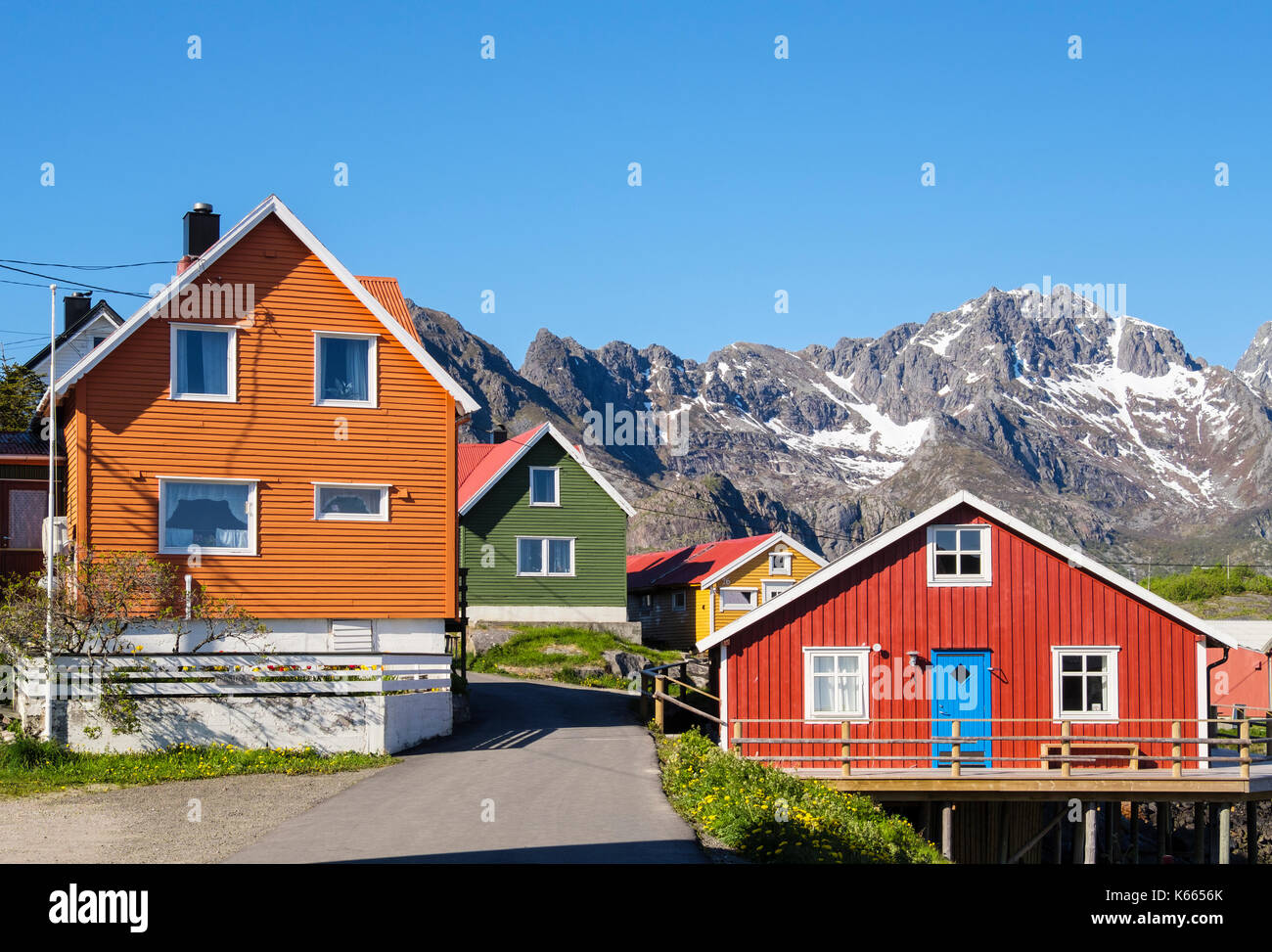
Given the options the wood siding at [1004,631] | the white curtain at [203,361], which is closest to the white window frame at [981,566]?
the wood siding at [1004,631]

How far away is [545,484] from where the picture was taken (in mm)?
47969

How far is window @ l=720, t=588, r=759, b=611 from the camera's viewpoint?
5478cm

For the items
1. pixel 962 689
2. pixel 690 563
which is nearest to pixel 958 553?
pixel 962 689

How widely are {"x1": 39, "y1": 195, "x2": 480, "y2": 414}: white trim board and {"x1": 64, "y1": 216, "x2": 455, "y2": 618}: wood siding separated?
18 centimetres

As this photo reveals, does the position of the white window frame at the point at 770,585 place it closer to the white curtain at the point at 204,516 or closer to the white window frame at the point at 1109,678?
the white window frame at the point at 1109,678

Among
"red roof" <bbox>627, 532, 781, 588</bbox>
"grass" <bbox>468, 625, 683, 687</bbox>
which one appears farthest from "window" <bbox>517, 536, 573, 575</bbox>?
"red roof" <bbox>627, 532, 781, 588</bbox>

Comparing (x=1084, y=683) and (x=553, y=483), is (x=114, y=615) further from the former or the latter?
(x=553, y=483)

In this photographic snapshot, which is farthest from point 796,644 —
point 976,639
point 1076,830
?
point 1076,830

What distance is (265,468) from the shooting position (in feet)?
87.8

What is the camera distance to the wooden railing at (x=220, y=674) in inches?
899

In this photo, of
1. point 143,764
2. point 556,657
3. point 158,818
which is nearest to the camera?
point 158,818

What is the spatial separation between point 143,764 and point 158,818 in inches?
173

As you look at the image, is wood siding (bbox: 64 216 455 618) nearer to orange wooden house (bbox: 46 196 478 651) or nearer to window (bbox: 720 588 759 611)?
orange wooden house (bbox: 46 196 478 651)
